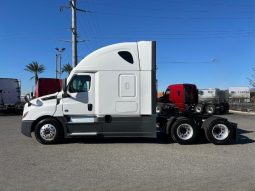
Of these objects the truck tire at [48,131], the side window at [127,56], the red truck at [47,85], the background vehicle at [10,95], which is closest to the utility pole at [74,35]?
the background vehicle at [10,95]

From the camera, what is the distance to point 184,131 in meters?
13.2

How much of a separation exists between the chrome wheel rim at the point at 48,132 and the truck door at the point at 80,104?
52 cm

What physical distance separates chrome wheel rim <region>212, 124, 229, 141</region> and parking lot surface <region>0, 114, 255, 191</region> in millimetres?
380

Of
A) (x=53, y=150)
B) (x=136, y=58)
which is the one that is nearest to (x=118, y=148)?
(x=53, y=150)

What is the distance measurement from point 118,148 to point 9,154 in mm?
3175

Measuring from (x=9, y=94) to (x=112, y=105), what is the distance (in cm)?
2247

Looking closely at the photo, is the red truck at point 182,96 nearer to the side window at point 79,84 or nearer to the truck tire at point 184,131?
the truck tire at point 184,131

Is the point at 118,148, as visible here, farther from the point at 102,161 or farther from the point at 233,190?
the point at 233,190

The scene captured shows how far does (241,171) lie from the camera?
8.74m

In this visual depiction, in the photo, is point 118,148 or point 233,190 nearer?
point 233,190

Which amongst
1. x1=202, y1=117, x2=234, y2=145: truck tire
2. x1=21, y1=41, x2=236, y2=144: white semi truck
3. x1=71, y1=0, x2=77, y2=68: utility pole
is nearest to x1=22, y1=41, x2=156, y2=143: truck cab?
x1=21, y1=41, x2=236, y2=144: white semi truck

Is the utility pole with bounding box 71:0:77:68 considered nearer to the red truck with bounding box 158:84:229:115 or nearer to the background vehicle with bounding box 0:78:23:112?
the background vehicle with bounding box 0:78:23:112

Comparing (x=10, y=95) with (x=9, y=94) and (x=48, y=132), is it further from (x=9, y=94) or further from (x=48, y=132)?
(x=48, y=132)

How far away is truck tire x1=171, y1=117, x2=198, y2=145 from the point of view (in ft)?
42.8
